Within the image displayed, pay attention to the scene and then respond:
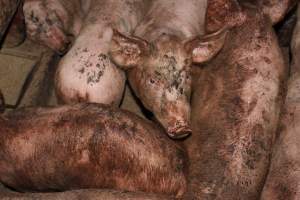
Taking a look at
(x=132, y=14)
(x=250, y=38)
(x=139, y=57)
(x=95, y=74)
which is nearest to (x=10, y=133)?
(x=95, y=74)

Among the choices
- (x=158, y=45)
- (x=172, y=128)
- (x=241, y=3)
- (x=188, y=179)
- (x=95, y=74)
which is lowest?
(x=188, y=179)

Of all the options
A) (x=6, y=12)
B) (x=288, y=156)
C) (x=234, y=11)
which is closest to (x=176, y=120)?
(x=288, y=156)

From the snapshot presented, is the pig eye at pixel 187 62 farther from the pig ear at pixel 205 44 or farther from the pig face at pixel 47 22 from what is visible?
the pig face at pixel 47 22

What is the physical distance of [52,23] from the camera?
3.17m

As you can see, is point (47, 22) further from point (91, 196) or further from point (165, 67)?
point (91, 196)

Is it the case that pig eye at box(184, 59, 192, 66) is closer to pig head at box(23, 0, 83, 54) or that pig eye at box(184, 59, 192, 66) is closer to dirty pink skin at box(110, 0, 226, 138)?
dirty pink skin at box(110, 0, 226, 138)

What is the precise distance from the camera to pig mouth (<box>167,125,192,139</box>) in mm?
2498

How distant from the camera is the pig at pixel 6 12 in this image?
3.24 metres

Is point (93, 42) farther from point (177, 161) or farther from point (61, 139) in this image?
point (177, 161)

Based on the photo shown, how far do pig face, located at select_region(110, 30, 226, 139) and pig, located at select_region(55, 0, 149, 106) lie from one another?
96mm

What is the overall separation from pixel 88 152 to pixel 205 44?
0.85 m

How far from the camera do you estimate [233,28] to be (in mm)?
2863

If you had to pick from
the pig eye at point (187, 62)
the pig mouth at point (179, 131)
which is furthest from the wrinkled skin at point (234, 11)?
the pig mouth at point (179, 131)

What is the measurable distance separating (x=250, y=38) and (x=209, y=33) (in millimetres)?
253
